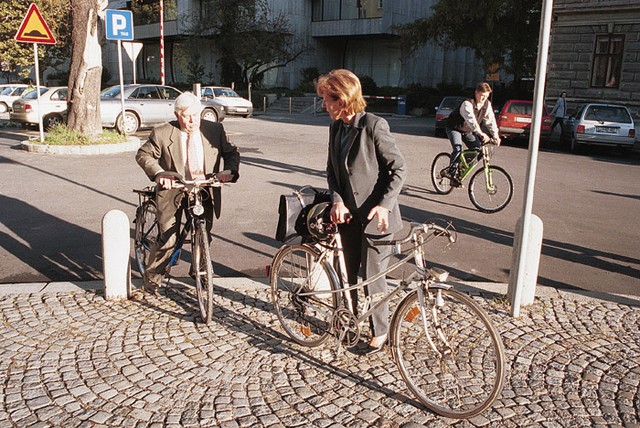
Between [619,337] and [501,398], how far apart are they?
1.57 metres

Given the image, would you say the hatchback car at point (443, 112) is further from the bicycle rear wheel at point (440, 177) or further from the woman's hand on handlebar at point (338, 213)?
the woman's hand on handlebar at point (338, 213)

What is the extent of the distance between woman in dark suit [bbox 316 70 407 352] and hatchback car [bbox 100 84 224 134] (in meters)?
15.2

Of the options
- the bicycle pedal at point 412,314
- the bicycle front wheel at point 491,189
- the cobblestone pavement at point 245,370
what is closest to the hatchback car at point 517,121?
the bicycle front wheel at point 491,189

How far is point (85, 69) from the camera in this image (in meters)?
14.1

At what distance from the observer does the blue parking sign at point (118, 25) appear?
1423 cm

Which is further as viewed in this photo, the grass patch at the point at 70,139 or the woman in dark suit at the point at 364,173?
the grass patch at the point at 70,139

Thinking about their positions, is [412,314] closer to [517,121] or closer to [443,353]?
[443,353]

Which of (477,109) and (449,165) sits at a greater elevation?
(477,109)

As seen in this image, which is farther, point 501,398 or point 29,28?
point 29,28

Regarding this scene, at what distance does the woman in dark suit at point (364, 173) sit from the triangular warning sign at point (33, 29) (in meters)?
11.6

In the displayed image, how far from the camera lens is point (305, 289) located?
4.24 m

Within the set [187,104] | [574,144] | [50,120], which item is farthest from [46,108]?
[574,144]

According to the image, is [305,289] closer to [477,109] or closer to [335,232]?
[335,232]

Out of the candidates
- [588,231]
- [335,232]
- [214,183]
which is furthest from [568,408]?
[588,231]
